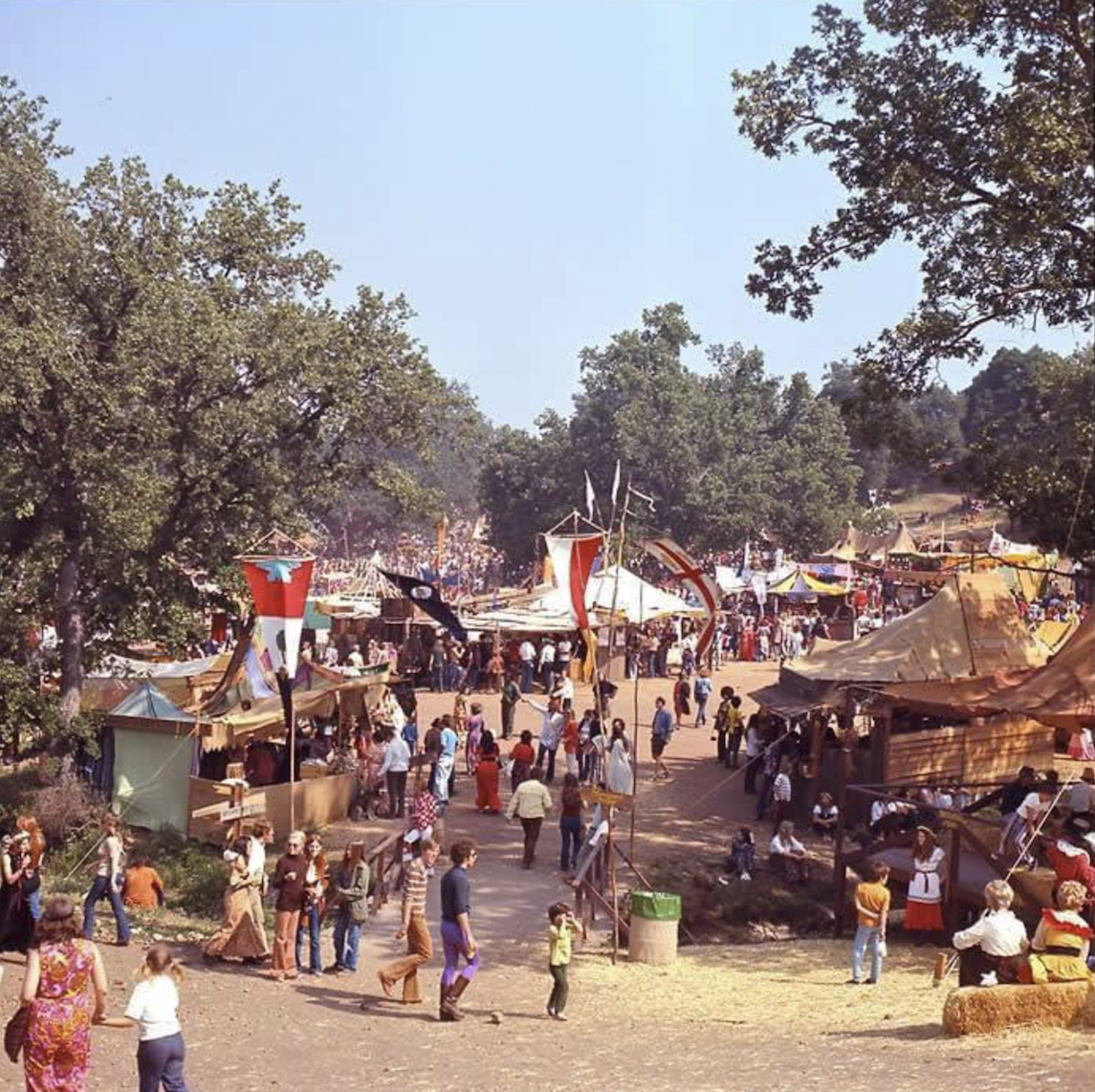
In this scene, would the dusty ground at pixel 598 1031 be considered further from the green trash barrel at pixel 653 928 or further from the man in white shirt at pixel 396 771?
the man in white shirt at pixel 396 771

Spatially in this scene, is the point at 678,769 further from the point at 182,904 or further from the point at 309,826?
the point at 182,904

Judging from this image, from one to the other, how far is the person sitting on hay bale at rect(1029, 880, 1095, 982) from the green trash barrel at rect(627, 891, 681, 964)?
5023 millimetres

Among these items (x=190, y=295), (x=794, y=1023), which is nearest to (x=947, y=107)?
(x=190, y=295)

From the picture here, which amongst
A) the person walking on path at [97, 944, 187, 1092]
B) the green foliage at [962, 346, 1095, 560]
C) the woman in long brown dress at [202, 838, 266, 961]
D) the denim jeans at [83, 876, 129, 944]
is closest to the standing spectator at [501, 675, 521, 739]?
the green foliage at [962, 346, 1095, 560]

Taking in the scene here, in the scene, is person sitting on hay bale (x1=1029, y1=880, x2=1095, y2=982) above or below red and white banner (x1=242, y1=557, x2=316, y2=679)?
below

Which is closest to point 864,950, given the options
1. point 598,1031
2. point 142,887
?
point 598,1031

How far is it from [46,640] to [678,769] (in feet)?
36.9

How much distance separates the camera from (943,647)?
2459 cm

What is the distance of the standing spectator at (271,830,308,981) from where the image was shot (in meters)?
14.6

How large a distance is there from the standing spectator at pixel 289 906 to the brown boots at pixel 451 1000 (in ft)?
6.61

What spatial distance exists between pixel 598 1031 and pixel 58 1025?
19.0ft

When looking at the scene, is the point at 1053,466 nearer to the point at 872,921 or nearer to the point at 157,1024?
the point at 872,921

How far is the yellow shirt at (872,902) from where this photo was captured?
1478cm

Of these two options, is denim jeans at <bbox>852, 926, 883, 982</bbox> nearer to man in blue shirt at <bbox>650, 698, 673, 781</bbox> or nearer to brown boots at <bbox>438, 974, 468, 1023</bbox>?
brown boots at <bbox>438, 974, 468, 1023</bbox>
